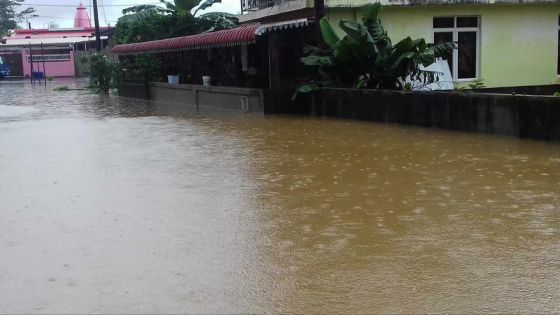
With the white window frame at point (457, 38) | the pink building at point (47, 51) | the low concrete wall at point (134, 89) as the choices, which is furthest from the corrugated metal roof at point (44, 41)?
the white window frame at point (457, 38)

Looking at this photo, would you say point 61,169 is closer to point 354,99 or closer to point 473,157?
point 473,157

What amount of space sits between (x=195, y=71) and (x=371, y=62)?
34.4ft

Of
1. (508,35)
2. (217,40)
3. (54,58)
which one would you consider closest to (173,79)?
(217,40)

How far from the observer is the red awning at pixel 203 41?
17219 millimetres

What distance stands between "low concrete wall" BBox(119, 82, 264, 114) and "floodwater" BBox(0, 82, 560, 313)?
22.7 feet

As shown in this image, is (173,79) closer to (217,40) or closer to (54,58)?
(217,40)

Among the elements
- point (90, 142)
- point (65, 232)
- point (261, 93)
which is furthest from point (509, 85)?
point (65, 232)

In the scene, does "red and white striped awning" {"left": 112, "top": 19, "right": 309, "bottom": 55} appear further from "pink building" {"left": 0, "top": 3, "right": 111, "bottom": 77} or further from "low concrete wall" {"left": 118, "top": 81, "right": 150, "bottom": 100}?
"pink building" {"left": 0, "top": 3, "right": 111, "bottom": 77}

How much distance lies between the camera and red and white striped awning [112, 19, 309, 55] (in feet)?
55.4

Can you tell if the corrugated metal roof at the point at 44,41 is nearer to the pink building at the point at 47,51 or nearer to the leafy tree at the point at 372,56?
the pink building at the point at 47,51

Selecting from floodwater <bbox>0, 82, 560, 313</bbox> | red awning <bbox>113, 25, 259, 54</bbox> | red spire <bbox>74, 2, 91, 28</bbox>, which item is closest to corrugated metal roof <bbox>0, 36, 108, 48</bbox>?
red spire <bbox>74, 2, 91, 28</bbox>

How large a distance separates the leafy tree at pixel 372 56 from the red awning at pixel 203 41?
234 centimetres

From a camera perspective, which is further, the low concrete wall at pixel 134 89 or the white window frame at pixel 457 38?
the low concrete wall at pixel 134 89

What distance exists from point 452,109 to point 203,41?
32.8 ft
